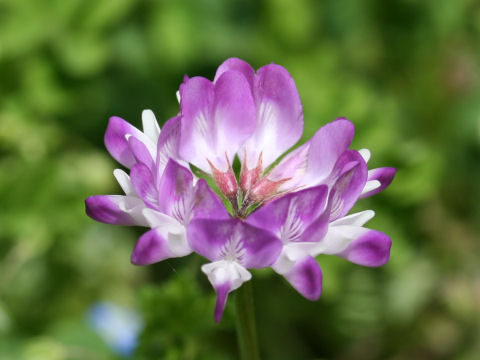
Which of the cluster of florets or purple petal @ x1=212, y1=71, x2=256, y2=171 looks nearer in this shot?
the cluster of florets

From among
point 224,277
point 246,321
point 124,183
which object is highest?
point 124,183

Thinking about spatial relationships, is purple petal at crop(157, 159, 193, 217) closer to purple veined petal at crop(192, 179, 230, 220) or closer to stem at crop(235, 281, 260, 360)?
purple veined petal at crop(192, 179, 230, 220)

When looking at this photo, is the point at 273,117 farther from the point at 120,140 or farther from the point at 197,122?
the point at 120,140

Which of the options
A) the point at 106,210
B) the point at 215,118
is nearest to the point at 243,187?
the point at 215,118

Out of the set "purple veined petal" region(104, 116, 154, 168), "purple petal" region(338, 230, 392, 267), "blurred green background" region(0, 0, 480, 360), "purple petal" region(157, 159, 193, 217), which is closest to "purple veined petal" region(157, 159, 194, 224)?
"purple petal" region(157, 159, 193, 217)

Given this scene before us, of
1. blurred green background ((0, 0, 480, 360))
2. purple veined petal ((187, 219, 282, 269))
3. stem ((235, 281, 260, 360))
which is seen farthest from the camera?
blurred green background ((0, 0, 480, 360))

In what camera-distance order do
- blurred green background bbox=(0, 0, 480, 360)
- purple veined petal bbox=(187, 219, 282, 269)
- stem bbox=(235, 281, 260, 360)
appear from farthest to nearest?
1. blurred green background bbox=(0, 0, 480, 360)
2. stem bbox=(235, 281, 260, 360)
3. purple veined petal bbox=(187, 219, 282, 269)

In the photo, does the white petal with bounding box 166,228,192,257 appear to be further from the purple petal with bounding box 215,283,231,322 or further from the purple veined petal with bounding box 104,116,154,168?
the purple veined petal with bounding box 104,116,154,168

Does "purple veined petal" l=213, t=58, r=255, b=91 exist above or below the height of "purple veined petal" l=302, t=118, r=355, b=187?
above
